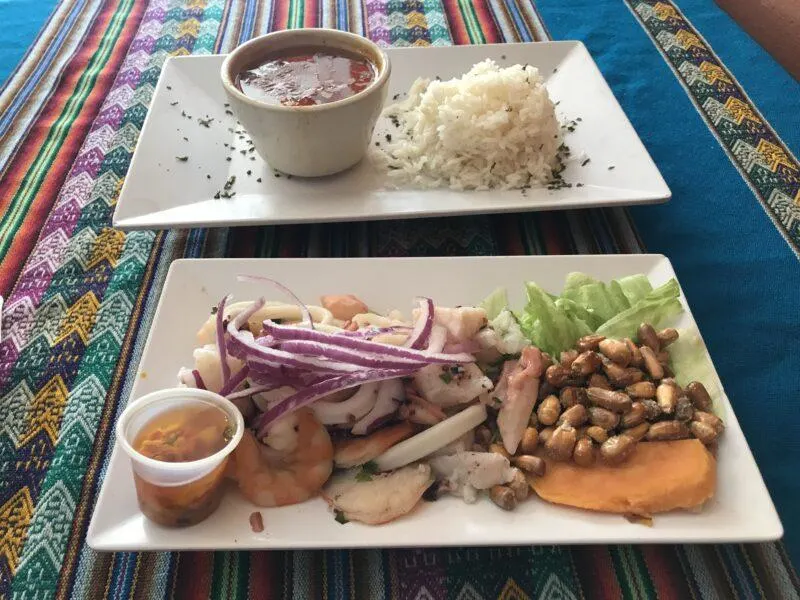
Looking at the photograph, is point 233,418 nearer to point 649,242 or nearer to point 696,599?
point 696,599

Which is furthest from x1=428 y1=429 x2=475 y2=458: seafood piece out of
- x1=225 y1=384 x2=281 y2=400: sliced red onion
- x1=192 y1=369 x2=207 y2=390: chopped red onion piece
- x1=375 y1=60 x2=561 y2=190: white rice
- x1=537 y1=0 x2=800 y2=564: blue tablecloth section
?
x1=375 y1=60 x2=561 y2=190: white rice

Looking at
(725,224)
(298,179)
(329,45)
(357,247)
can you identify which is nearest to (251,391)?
(357,247)

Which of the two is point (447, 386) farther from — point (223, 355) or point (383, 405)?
point (223, 355)

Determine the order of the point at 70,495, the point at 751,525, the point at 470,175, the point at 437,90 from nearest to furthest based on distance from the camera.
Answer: the point at 751,525 < the point at 70,495 < the point at 470,175 < the point at 437,90

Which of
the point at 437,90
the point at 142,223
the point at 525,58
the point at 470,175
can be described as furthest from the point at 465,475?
the point at 525,58

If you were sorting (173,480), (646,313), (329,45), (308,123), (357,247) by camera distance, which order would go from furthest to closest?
(329,45) < (357,247) < (308,123) < (646,313) < (173,480)

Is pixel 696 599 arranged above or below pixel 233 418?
below
